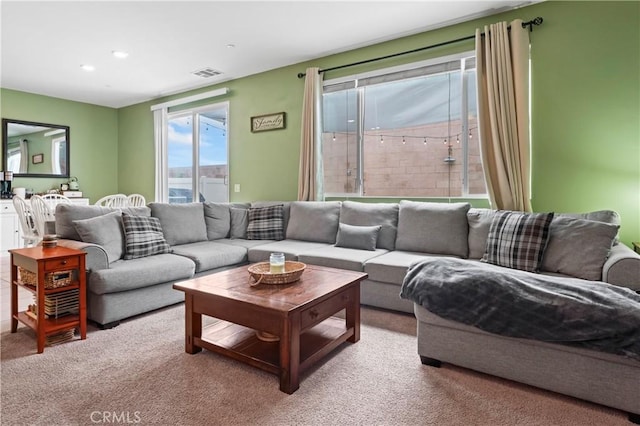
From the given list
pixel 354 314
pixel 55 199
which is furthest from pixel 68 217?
pixel 55 199

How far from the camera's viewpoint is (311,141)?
14.3 ft

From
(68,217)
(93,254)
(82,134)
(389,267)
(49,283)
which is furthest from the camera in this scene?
(82,134)

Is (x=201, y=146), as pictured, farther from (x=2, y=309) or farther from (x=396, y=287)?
(x=396, y=287)

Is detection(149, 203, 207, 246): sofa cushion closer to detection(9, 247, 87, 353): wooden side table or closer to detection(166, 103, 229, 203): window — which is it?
detection(9, 247, 87, 353): wooden side table

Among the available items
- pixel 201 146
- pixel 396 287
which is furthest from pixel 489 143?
pixel 201 146

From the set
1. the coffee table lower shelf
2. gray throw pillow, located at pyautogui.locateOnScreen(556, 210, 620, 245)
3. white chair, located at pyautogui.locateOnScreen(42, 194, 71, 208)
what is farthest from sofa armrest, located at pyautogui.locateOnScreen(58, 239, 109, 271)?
gray throw pillow, located at pyautogui.locateOnScreen(556, 210, 620, 245)

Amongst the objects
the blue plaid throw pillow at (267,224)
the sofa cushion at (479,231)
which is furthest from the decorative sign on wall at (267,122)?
the sofa cushion at (479,231)

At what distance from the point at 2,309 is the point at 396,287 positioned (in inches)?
129

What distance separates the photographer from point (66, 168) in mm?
6277

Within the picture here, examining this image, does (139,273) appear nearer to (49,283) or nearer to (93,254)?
(93,254)

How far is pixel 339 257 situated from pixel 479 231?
1.21 meters

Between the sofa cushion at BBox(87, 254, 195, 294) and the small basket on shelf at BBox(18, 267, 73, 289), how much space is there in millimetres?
172

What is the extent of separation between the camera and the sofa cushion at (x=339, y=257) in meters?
2.99

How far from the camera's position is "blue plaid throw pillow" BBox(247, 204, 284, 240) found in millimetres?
4121
